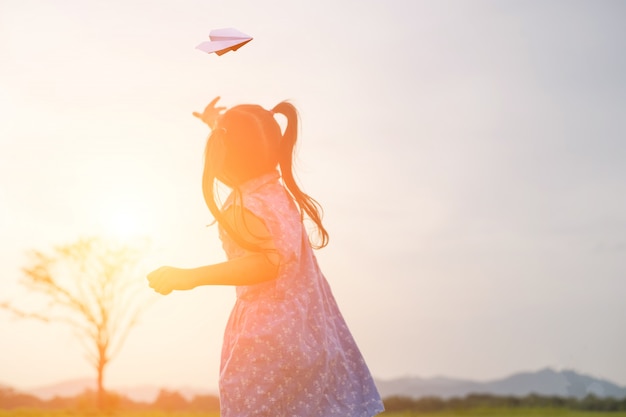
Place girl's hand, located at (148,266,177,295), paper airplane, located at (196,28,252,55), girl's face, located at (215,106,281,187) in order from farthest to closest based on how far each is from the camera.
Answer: paper airplane, located at (196,28,252,55), girl's face, located at (215,106,281,187), girl's hand, located at (148,266,177,295)

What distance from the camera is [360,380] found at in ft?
12.6

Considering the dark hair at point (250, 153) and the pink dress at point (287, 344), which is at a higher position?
the dark hair at point (250, 153)

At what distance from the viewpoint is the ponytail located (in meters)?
3.89

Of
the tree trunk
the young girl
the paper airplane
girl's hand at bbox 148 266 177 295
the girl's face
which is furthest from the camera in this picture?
the tree trunk

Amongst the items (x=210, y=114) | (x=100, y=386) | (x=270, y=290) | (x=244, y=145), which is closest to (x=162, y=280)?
(x=270, y=290)

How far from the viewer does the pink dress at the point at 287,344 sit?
3.56m

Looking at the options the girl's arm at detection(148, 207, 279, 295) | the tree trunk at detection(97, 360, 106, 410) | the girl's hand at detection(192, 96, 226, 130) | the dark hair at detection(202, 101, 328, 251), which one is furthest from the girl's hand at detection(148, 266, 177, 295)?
the tree trunk at detection(97, 360, 106, 410)

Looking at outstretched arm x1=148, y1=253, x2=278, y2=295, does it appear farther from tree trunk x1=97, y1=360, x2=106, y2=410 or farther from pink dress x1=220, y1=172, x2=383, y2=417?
tree trunk x1=97, y1=360, x2=106, y2=410

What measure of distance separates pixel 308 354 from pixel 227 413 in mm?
476

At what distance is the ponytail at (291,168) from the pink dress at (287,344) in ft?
0.22

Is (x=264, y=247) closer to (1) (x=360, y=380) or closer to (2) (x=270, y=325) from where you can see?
(2) (x=270, y=325)

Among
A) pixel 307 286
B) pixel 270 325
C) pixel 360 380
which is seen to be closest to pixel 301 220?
pixel 307 286

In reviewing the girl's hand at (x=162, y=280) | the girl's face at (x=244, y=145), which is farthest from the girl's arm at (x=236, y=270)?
the girl's face at (x=244, y=145)

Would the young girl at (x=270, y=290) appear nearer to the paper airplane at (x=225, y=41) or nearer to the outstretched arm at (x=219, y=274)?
the outstretched arm at (x=219, y=274)
